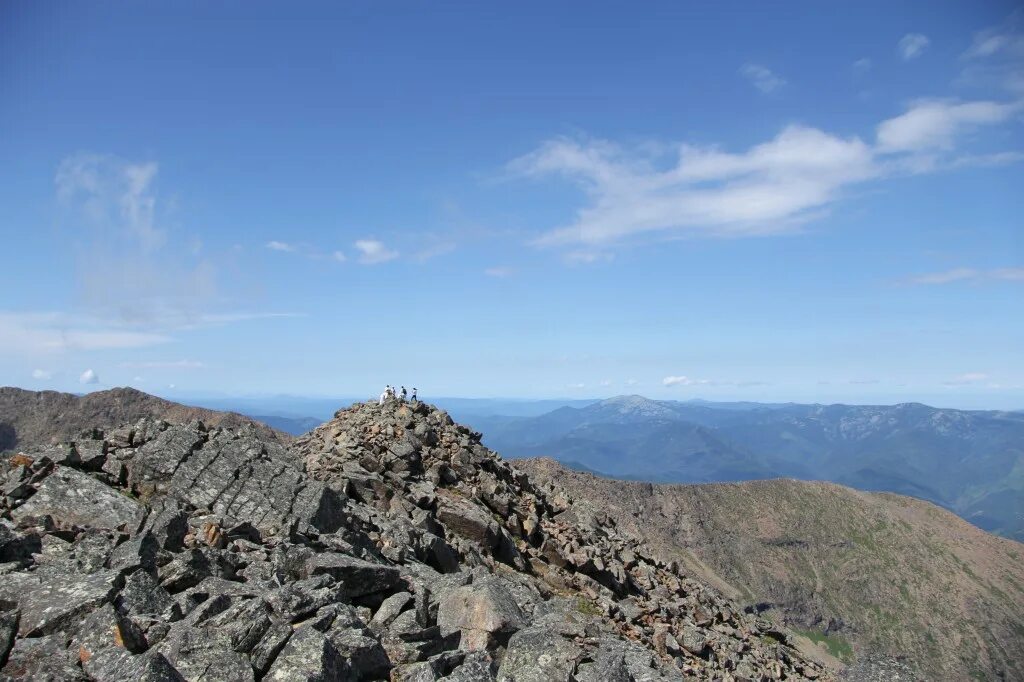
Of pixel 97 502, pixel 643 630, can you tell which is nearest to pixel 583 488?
pixel 643 630

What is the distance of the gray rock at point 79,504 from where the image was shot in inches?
691

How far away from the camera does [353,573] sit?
15.3 metres

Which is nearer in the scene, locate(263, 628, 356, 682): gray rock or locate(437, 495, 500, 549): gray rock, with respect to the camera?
locate(263, 628, 356, 682): gray rock

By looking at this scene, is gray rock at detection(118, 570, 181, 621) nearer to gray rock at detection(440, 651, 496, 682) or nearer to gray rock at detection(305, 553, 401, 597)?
gray rock at detection(305, 553, 401, 597)

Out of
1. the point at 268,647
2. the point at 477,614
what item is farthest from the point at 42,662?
the point at 477,614

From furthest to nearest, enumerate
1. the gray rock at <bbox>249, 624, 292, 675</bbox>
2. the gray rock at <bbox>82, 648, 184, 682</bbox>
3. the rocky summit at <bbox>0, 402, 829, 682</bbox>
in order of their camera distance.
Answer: the rocky summit at <bbox>0, 402, 829, 682</bbox> → the gray rock at <bbox>249, 624, 292, 675</bbox> → the gray rock at <bbox>82, 648, 184, 682</bbox>

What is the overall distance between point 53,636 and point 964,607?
197615mm

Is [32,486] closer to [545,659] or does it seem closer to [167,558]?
[167,558]

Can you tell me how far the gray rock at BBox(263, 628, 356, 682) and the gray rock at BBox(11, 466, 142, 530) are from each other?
907 cm

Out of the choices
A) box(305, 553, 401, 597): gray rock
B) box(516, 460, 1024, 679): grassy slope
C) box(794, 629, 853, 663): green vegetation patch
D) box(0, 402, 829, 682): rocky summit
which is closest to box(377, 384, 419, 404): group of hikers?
box(0, 402, 829, 682): rocky summit

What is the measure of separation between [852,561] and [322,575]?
623ft

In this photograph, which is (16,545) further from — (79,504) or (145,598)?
(145,598)

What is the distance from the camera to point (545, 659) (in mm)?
12891

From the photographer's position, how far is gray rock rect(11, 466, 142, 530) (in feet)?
57.6
